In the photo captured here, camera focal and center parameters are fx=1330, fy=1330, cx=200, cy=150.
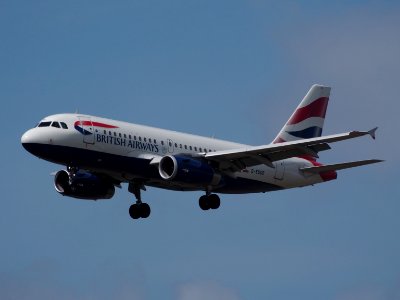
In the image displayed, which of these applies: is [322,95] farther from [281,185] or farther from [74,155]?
[74,155]

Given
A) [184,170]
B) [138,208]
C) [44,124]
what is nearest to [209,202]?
[184,170]

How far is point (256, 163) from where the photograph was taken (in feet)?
254

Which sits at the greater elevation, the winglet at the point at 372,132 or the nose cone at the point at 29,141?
the nose cone at the point at 29,141

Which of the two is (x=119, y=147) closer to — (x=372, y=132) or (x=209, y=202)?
(x=209, y=202)

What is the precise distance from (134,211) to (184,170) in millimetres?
7282

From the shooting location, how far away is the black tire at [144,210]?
3169 inches

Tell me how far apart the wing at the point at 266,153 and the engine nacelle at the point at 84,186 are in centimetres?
721

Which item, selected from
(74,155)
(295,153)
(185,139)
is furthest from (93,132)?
(295,153)

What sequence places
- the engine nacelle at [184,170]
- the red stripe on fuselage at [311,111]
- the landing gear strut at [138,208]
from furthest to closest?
1. the red stripe on fuselage at [311,111]
2. the landing gear strut at [138,208]
3. the engine nacelle at [184,170]

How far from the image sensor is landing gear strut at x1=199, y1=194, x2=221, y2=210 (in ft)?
255

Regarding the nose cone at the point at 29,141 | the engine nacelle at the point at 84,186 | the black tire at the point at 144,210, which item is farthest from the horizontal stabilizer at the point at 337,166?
the nose cone at the point at 29,141

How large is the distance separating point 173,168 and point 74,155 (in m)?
5.61

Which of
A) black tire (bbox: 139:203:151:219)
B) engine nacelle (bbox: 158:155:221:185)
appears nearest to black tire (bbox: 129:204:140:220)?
black tire (bbox: 139:203:151:219)

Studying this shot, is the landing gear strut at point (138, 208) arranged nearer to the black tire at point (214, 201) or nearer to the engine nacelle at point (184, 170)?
the black tire at point (214, 201)
